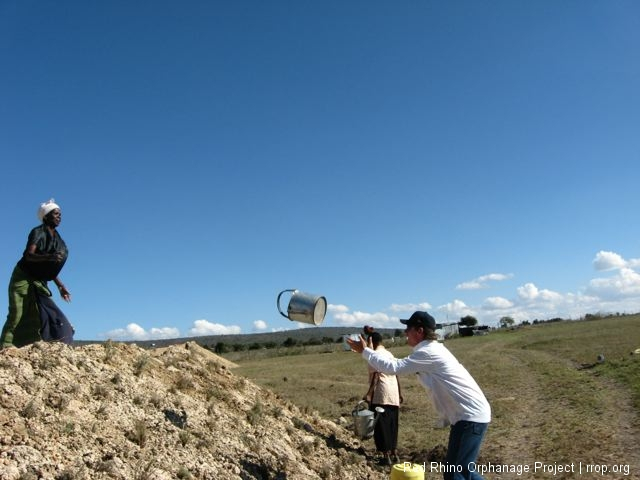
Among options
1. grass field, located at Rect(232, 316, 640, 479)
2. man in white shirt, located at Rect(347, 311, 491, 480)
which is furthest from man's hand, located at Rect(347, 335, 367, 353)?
grass field, located at Rect(232, 316, 640, 479)

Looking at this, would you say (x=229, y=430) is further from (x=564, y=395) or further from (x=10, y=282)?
(x=564, y=395)

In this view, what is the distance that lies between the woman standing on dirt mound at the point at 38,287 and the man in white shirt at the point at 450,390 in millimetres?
4031

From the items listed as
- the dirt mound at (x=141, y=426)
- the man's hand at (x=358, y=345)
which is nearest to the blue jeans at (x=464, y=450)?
the man's hand at (x=358, y=345)

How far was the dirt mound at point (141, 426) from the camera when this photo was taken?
4.76 meters

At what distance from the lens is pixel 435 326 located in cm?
497

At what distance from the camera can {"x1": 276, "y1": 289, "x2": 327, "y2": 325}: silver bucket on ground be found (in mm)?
6629

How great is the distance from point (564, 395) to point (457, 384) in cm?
979

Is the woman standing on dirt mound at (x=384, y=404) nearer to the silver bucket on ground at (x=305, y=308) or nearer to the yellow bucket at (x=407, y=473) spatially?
the silver bucket on ground at (x=305, y=308)

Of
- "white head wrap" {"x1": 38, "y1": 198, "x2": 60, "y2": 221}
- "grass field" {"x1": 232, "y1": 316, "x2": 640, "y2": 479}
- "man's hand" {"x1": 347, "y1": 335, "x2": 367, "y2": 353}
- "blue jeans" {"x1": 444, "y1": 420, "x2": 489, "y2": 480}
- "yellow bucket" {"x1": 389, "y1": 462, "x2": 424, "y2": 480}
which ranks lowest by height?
"grass field" {"x1": 232, "y1": 316, "x2": 640, "y2": 479}

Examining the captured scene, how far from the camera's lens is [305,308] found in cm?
666

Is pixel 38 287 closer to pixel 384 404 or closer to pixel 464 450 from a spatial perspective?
pixel 384 404

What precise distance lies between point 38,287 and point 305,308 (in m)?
3.20

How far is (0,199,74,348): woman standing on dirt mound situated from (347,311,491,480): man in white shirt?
4.03 meters

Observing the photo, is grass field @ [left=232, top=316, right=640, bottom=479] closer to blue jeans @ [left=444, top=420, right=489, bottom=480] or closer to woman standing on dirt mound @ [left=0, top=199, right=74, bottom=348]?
blue jeans @ [left=444, top=420, right=489, bottom=480]
